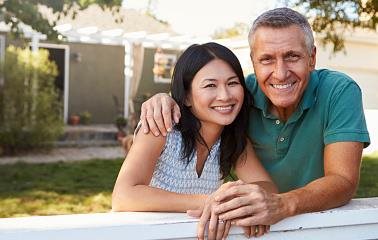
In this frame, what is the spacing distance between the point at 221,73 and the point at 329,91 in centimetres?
33

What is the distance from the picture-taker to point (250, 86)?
2.00 metres


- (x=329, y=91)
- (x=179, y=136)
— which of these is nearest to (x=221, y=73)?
(x=179, y=136)

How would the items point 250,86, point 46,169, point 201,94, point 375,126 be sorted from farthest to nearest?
point 46,169 → point 375,126 → point 250,86 → point 201,94

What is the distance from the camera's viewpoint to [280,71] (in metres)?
1.70

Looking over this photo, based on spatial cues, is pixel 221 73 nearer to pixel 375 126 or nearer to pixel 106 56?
pixel 375 126

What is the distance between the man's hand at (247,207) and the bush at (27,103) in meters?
8.46

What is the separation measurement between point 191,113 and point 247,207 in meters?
0.55

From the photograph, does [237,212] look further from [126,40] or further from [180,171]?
[126,40]

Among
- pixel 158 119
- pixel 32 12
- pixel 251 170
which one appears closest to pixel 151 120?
pixel 158 119

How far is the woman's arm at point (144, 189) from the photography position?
1381 mm

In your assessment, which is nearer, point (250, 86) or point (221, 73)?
point (221, 73)

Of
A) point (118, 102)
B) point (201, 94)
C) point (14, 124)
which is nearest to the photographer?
point (201, 94)

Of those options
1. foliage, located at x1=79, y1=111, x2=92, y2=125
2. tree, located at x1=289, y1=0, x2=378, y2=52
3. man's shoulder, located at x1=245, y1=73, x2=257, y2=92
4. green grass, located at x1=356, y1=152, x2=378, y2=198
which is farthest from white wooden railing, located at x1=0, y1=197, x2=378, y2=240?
foliage, located at x1=79, y1=111, x2=92, y2=125

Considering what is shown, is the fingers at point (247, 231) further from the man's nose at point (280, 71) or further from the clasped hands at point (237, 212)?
the man's nose at point (280, 71)
